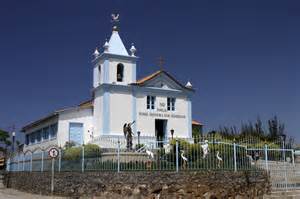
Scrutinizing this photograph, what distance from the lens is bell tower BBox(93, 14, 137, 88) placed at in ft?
103

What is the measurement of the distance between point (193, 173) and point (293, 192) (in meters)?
5.39

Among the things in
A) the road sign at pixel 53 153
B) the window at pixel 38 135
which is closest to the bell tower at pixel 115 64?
the window at pixel 38 135

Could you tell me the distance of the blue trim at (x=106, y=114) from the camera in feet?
99.2

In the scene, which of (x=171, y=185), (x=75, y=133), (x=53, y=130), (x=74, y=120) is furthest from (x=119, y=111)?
(x=171, y=185)

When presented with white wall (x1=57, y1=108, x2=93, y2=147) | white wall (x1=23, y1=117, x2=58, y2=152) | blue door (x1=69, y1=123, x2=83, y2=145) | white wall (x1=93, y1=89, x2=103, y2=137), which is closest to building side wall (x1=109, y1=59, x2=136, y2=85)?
white wall (x1=93, y1=89, x2=103, y2=137)

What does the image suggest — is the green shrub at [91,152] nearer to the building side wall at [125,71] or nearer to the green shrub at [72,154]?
the green shrub at [72,154]

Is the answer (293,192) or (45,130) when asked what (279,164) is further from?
(45,130)

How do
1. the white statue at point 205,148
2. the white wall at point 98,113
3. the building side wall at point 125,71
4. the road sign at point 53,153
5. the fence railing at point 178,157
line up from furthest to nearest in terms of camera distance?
the building side wall at point 125,71
the white wall at point 98,113
the road sign at point 53,153
the white statue at point 205,148
the fence railing at point 178,157

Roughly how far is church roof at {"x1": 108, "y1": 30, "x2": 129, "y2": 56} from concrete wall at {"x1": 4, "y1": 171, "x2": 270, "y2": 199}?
14.4m

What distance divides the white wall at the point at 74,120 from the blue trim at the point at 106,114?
1.95 meters

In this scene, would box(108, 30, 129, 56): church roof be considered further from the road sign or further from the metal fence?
the road sign

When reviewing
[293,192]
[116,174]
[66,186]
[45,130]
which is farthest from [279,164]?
[45,130]

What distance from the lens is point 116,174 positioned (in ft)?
57.6

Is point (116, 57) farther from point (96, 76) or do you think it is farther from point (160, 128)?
point (160, 128)
